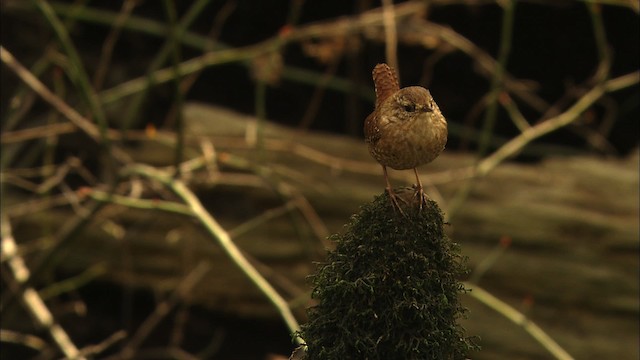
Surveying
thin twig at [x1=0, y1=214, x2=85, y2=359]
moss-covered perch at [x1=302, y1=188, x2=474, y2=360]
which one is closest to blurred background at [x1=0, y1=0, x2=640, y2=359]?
thin twig at [x1=0, y1=214, x2=85, y2=359]

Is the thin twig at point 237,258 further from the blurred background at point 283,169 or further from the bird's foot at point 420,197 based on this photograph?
the bird's foot at point 420,197

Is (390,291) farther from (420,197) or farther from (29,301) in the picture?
(29,301)

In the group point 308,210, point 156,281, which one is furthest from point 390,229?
point 156,281

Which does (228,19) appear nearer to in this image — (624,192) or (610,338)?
(624,192)

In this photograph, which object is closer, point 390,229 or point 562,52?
point 390,229

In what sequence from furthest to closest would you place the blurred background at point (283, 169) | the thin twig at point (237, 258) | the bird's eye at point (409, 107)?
the blurred background at point (283, 169) < the thin twig at point (237, 258) < the bird's eye at point (409, 107)

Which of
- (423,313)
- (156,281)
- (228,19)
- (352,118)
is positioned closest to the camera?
(423,313)

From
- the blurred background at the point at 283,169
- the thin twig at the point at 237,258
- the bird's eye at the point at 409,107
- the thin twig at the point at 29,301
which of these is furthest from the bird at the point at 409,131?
the thin twig at the point at 29,301
